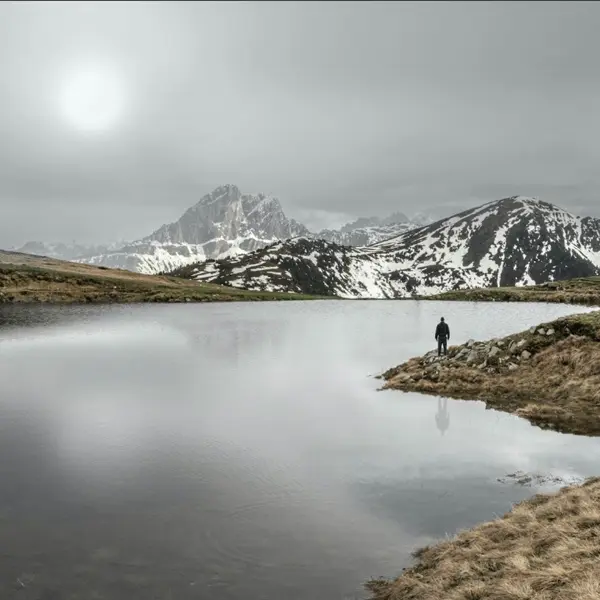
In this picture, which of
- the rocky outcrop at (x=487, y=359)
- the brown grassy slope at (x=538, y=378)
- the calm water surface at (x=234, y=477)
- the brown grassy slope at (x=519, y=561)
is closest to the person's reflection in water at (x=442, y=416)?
the calm water surface at (x=234, y=477)

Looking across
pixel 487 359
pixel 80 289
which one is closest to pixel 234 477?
pixel 487 359

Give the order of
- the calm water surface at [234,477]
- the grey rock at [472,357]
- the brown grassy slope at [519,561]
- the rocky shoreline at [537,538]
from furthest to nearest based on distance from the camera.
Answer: the grey rock at [472,357] < the calm water surface at [234,477] < the rocky shoreline at [537,538] < the brown grassy slope at [519,561]

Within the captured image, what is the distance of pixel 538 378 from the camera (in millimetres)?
28797

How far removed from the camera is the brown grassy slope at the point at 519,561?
8977 mm

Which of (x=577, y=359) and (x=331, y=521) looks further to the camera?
(x=577, y=359)

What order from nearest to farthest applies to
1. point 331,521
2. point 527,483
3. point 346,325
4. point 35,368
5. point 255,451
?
point 331,521 → point 527,483 → point 255,451 → point 35,368 → point 346,325

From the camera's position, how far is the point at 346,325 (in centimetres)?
7850

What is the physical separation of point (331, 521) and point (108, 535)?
576 centimetres

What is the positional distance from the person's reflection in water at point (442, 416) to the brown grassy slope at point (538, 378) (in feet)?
5.48

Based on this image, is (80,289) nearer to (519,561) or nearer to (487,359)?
(487,359)

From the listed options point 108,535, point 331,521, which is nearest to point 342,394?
point 331,521

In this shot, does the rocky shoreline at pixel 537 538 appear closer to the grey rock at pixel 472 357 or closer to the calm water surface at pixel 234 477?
the calm water surface at pixel 234 477

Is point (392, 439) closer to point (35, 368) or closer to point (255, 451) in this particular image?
point (255, 451)

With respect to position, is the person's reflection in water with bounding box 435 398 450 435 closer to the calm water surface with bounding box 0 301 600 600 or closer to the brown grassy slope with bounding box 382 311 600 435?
the calm water surface with bounding box 0 301 600 600
